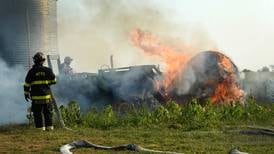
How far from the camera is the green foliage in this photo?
13.7 metres

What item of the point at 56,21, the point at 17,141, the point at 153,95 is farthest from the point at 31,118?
the point at 56,21

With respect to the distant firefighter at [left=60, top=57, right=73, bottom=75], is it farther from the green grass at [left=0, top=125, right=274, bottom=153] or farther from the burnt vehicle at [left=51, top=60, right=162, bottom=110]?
the green grass at [left=0, top=125, right=274, bottom=153]

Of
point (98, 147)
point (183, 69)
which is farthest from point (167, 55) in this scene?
point (98, 147)

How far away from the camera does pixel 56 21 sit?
3011 centimetres

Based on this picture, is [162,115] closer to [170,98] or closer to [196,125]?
[196,125]

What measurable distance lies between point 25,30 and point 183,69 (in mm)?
10860

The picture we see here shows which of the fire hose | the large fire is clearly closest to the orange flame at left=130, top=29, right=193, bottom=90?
the large fire

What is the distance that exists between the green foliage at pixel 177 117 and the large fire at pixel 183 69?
3.64m

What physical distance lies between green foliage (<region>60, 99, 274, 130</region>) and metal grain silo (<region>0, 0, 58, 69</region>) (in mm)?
13298

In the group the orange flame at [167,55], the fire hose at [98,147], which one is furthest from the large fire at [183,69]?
the fire hose at [98,147]

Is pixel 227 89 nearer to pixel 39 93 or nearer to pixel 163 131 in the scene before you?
pixel 163 131

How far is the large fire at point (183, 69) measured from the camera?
19188 mm

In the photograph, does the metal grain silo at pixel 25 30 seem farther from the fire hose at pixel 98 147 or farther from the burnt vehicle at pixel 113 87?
the fire hose at pixel 98 147

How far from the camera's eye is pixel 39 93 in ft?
41.2
